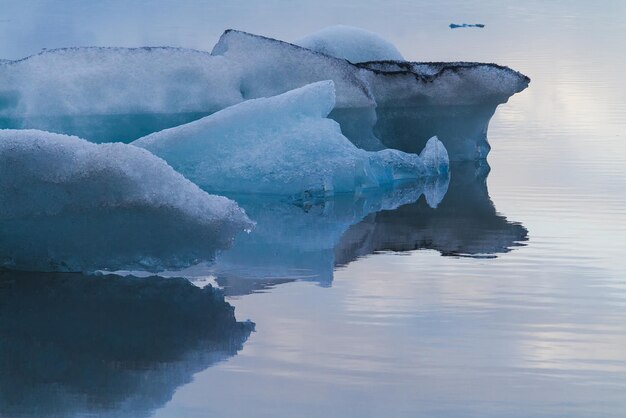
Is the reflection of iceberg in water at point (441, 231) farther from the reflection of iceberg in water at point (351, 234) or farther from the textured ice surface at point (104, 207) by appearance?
the textured ice surface at point (104, 207)

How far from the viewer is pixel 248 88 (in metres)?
10.4

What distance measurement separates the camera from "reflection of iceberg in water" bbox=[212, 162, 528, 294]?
596 centimetres

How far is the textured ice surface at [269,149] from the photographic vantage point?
28.8ft

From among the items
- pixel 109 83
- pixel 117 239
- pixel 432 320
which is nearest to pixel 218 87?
pixel 109 83

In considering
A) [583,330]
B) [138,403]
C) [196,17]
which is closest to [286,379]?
[138,403]

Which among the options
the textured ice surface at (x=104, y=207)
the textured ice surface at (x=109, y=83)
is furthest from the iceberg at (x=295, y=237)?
the textured ice surface at (x=109, y=83)

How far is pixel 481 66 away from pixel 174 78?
9.08ft

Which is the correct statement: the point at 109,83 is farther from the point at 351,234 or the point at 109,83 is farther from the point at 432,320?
the point at 432,320

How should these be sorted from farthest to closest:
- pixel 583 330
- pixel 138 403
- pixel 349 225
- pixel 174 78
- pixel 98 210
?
pixel 174 78 < pixel 349 225 < pixel 98 210 < pixel 583 330 < pixel 138 403

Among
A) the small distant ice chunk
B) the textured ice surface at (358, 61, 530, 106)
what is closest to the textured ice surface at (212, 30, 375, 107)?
the textured ice surface at (358, 61, 530, 106)

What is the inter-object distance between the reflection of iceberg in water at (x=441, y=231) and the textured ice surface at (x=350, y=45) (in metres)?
3.85

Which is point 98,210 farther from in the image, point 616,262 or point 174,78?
point 174,78

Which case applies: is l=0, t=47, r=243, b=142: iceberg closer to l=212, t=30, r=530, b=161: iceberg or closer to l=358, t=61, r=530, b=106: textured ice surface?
l=212, t=30, r=530, b=161: iceberg

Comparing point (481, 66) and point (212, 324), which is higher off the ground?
point (481, 66)
